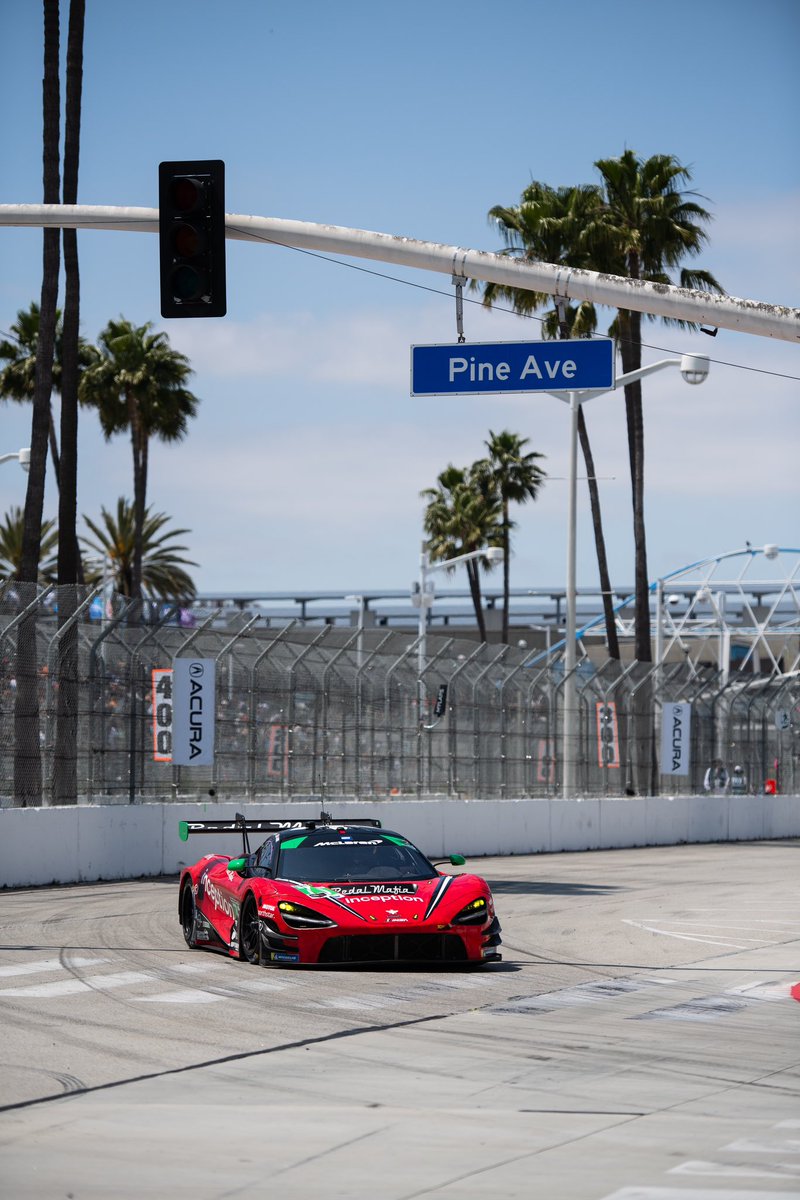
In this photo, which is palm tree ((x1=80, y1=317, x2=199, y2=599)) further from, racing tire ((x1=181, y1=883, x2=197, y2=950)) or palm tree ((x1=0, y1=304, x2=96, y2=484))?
racing tire ((x1=181, y1=883, x2=197, y2=950))

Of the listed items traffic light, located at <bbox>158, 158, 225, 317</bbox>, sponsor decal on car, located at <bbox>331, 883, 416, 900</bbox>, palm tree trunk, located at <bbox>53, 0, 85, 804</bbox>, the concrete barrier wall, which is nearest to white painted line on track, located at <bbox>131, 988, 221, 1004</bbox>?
sponsor decal on car, located at <bbox>331, 883, 416, 900</bbox>

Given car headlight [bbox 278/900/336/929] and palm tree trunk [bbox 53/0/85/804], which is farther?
palm tree trunk [bbox 53/0/85/804]

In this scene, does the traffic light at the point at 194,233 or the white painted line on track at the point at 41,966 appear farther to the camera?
the white painted line on track at the point at 41,966

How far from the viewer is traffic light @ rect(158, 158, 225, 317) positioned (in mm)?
12523

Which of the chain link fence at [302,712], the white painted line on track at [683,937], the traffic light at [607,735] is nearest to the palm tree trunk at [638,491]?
the chain link fence at [302,712]

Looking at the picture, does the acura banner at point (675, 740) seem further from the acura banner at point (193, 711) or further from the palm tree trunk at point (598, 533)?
the acura banner at point (193, 711)

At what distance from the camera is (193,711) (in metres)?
24.2

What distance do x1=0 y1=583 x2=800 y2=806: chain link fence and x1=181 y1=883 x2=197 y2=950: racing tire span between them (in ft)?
22.2

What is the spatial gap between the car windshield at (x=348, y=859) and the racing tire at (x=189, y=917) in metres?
1.47

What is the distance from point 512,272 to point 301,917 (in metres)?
5.03

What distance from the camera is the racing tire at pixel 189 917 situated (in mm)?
14797

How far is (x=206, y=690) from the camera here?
24375 millimetres

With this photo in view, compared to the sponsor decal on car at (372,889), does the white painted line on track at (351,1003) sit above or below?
below

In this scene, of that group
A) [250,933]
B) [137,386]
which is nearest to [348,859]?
[250,933]
